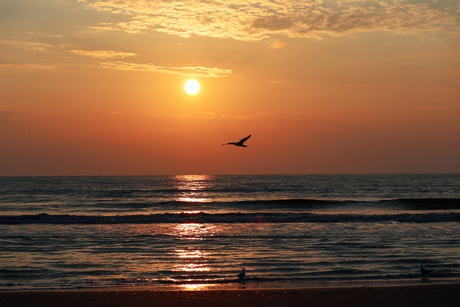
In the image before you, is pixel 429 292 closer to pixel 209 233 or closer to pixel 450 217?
pixel 209 233

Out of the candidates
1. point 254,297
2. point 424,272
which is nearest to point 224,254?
point 254,297

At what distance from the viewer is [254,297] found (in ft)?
35.2

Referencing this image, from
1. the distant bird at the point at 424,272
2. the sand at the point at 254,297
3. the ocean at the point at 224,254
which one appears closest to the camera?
the sand at the point at 254,297

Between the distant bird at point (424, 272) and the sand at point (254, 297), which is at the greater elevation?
the distant bird at point (424, 272)

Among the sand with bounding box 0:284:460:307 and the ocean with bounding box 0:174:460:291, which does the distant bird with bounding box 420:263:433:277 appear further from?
the sand with bounding box 0:284:460:307

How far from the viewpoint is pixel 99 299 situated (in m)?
10.7

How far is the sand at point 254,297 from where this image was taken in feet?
33.9

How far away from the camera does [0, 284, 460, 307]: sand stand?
10.3 metres

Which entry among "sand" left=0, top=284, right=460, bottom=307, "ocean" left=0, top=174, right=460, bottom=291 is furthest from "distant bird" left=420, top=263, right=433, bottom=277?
"sand" left=0, top=284, right=460, bottom=307

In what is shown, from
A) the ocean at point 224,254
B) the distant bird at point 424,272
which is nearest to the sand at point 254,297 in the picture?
the ocean at point 224,254

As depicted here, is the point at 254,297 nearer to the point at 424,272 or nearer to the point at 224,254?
the point at 424,272

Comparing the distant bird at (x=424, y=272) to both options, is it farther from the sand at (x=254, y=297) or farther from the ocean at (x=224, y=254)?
the sand at (x=254, y=297)

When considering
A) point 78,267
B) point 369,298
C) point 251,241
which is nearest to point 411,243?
point 251,241

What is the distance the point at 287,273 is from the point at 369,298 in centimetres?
343
